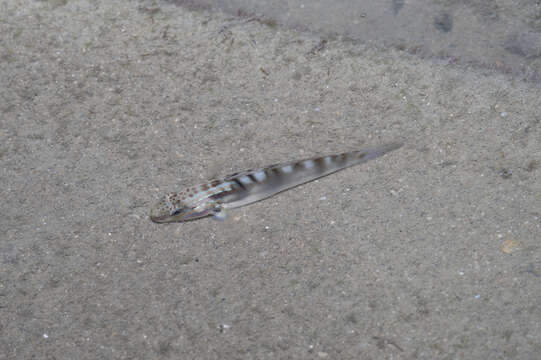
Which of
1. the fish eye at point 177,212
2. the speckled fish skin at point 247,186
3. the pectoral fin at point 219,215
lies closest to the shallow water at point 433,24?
the speckled fish skin at point 247,186

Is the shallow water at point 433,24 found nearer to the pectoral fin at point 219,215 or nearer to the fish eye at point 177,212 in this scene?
the pectoral fin at point 219,215

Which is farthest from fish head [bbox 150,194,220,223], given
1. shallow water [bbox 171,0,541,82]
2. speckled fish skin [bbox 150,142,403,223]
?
shallow water [bbox 171,0,541,82]

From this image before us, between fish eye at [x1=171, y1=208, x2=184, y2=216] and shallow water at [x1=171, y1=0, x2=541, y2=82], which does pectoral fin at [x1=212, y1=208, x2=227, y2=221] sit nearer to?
fish eye at [x1=171, y1=208, x2=184, y2=216]

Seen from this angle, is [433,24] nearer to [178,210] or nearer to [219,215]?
[219,215]

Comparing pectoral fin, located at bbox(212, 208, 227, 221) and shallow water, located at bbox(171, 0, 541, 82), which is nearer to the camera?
pectoral fin, located at bbox(212, 208, 227, 221)

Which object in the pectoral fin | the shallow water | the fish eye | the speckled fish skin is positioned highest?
the shallow water

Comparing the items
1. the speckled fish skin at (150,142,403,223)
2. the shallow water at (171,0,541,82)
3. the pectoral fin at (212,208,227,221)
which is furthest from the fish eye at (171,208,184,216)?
the shallow water at (171,0,541,82)

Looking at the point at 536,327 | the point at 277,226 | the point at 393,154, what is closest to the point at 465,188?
the point at 393,154

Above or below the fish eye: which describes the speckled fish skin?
above

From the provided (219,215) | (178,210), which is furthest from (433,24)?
(178,210)
